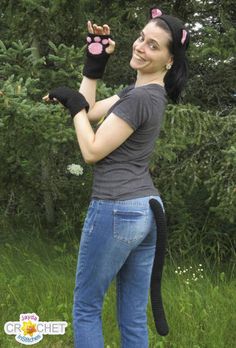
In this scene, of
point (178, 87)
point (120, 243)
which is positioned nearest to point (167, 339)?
point (120, 243)

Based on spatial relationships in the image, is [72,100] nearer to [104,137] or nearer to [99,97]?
[104,137]

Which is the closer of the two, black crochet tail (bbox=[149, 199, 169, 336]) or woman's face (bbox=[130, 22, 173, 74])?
woman's face (bbox=[130, 22, 173, 74])

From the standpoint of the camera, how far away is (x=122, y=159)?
8.00 feet

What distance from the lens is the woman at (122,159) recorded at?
93.2 inches

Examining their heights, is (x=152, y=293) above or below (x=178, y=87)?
below

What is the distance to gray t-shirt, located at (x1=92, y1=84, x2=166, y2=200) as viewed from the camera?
2369 millimetres

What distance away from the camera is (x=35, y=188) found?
5.50 m

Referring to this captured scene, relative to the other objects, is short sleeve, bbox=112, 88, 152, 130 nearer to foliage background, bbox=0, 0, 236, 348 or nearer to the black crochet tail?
the black crochet tail

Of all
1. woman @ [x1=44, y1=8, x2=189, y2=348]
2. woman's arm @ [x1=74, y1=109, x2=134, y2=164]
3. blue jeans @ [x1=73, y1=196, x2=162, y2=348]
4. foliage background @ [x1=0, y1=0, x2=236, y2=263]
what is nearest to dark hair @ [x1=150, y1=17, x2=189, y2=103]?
woman @ [x1=44, y1=8, x2=189, y2=348]

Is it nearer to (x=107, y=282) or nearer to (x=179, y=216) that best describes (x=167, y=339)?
(x=107, y=282)

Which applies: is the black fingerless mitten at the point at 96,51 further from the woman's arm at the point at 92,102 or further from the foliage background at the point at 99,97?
the foliage background at the point at 99,97

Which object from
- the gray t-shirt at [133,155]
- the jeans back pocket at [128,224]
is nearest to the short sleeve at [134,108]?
the gray t-shirt at [133,155]

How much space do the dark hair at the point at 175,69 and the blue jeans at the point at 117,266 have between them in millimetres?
540

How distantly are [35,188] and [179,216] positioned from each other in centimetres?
149
